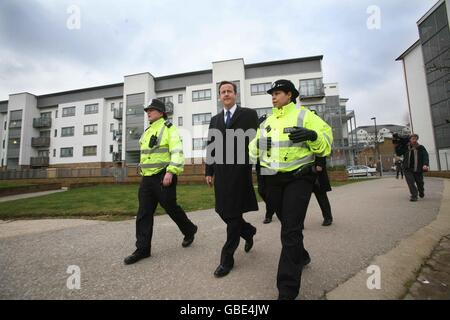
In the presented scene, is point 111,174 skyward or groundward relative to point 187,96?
groundward

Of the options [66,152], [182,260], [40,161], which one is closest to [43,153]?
[40,161]

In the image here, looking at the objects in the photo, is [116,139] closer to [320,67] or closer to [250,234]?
[320,67]

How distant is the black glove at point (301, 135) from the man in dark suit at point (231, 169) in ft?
2.52

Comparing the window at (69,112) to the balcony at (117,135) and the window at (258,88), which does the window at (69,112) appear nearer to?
the balcony at (117,135)

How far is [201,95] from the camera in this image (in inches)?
1342

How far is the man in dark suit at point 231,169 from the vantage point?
2.71m

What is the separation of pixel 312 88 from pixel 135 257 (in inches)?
1282

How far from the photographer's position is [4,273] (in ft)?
9.07

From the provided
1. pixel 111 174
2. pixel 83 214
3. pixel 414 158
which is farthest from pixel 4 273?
pixel 111 174

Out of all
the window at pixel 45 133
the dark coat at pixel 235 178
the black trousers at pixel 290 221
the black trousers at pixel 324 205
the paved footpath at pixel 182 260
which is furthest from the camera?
the window at pixel 45 133

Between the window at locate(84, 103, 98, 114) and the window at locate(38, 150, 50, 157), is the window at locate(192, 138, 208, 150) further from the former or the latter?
the window at locate(38, 150, 50, 157)

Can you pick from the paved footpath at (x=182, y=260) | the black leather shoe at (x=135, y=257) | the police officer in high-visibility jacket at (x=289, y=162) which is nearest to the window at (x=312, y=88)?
the paved footpath at (x=182, y=260)

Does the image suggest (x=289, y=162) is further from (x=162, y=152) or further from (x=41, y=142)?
(x=41, y=142)
